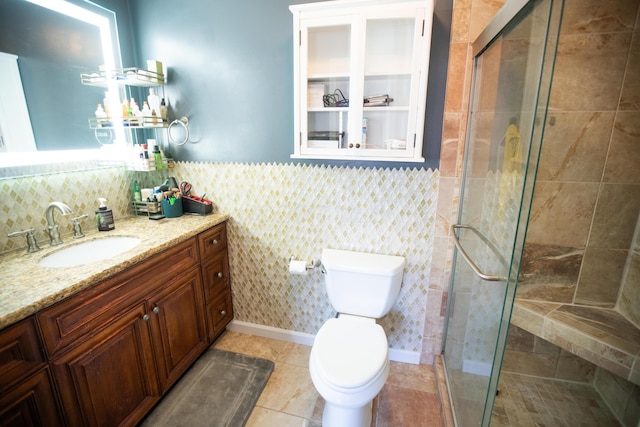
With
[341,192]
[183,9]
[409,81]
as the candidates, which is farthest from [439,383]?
[183,9]

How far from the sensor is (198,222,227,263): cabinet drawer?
1.82m

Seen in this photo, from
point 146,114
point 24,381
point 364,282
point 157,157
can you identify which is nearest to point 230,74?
point 146,114

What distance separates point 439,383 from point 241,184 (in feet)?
5.56

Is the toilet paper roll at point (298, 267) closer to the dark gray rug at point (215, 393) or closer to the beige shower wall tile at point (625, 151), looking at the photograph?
the dark gray rug at point (215, 393)

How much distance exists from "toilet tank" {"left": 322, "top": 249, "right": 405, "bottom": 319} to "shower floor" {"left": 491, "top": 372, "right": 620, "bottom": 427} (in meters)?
0.78

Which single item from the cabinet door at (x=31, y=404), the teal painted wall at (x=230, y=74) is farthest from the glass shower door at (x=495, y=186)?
the cabinet door at (x=31, y=404)

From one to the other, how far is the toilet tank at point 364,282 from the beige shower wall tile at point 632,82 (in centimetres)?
127

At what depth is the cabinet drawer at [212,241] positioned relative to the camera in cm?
182

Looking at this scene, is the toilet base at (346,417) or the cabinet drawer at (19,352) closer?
the cabinet drawer at (19,352)

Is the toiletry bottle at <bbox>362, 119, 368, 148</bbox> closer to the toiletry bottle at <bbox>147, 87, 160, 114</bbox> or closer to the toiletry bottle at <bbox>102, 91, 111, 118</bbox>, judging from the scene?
the toiletry bottle at <bbox>147, 87, 160, 114</bbox>

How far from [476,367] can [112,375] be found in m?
1.57

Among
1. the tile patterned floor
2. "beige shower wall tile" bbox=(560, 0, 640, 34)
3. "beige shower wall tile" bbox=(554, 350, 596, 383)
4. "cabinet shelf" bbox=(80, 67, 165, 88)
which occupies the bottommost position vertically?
the tile patterned floor

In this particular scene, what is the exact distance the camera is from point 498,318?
3.54 feet

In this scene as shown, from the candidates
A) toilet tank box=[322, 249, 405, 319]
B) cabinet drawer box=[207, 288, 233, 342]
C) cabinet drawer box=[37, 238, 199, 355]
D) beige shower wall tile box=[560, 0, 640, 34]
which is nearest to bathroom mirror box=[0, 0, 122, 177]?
cabinet drawer box=[37, 238, 199, 355]
